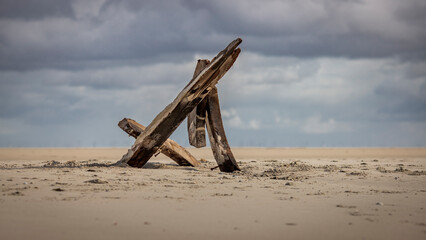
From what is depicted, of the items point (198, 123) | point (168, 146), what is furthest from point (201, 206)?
point (168, 146)

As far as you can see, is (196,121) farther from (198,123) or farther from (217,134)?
(217,134)

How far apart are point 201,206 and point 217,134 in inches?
191

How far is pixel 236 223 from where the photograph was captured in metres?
5.80

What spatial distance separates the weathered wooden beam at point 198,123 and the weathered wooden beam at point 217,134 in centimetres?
19

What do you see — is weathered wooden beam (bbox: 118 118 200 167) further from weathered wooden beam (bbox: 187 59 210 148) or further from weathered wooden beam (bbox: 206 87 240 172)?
weathered wooden beam (bbox: 206 87 240 172)

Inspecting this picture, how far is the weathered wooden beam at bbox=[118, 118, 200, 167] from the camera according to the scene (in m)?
12.0

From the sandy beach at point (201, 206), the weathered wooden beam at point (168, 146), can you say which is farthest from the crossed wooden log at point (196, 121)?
the sandy beach at point (201, 206)

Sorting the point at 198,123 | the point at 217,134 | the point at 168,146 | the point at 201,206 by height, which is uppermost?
the point at 198,123

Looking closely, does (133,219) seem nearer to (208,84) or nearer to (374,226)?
(374,226)

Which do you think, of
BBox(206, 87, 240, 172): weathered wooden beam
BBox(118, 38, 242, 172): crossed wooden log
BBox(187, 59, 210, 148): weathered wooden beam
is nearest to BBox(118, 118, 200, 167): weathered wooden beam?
BBox(118, 38, 242, 172): crossed wooden log

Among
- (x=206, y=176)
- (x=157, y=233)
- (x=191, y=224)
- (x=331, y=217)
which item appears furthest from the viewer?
(x=206, y=176)

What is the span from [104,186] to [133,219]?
2678mm

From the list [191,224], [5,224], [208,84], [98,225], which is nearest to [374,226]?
[191,224]

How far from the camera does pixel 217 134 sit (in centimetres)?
1161
